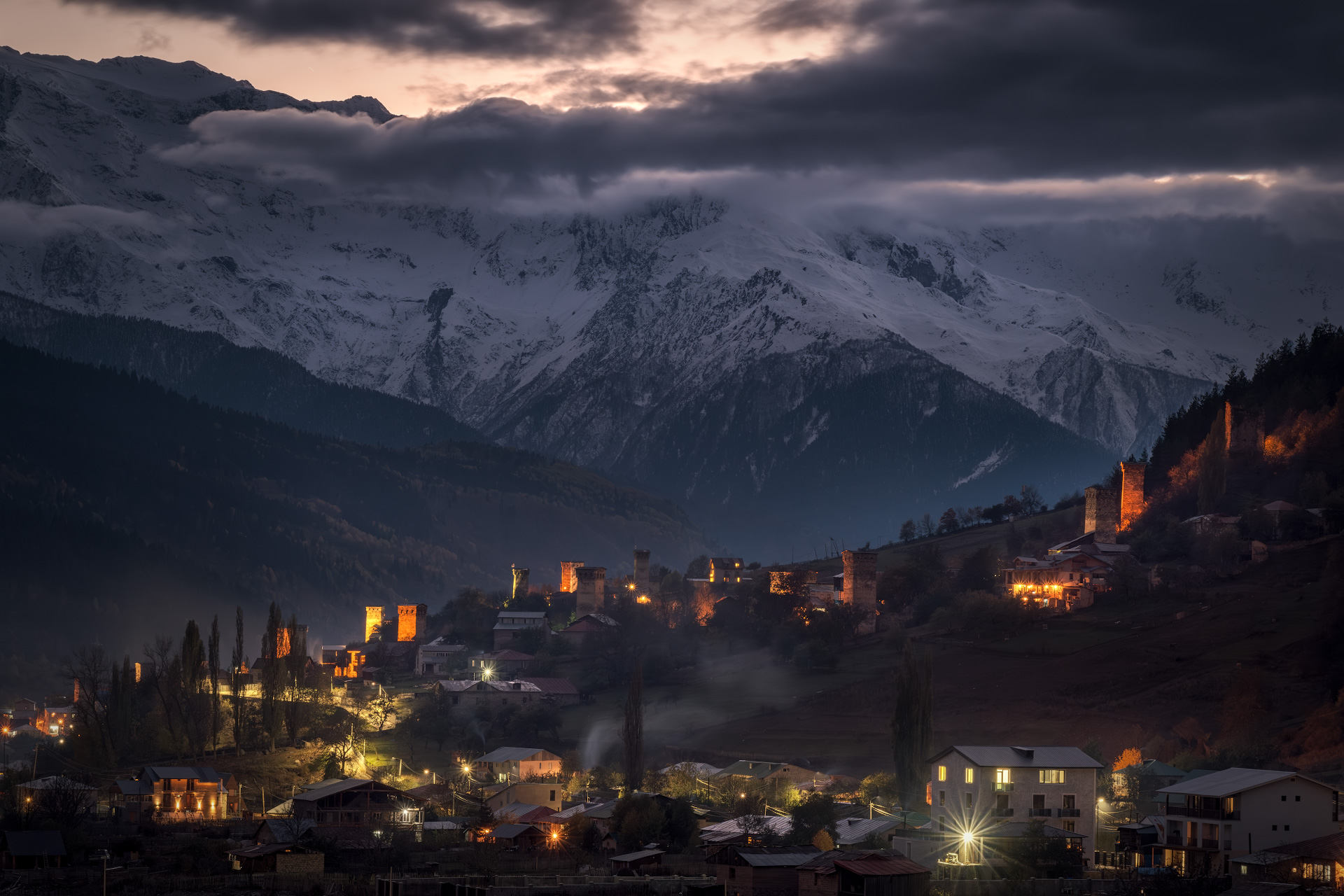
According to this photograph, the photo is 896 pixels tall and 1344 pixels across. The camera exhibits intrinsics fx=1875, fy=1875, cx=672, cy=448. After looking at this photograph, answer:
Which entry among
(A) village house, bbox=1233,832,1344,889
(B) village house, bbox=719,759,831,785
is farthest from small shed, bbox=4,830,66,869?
(A) village house, bbox=1233,832,1344,889

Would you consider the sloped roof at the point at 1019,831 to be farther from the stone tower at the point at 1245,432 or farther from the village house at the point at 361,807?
the stone tower at the point at 1245,432

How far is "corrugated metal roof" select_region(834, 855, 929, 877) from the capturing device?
85250 millimetres

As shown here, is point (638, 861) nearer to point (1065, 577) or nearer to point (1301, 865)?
point (1301, 865)

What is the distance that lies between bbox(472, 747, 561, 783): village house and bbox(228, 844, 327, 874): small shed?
35322 millimetres

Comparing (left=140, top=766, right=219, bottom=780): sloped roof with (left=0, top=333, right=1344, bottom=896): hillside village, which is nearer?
(left=0, top=333, right=1344, bottom=896): hillside village

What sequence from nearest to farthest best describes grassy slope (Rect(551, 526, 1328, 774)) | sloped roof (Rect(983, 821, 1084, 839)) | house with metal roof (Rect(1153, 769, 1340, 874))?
house with metal roof (Rect(1153, 769, 1340, 874)) < sloped roof (Rect(983, 821, 1084, 839)) < grassy slope (Rect(551, 526, 1328, 774))

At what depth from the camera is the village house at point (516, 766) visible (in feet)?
444

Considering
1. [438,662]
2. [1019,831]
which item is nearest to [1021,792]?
[1019,831]

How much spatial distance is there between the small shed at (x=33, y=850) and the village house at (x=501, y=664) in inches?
3258

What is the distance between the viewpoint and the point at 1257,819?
9044cm

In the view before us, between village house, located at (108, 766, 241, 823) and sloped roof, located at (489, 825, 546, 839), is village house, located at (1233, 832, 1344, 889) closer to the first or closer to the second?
sloped roof, located at (489, 825, 546, 839)

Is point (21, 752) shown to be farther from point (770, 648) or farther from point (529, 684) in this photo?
point (770, 648)

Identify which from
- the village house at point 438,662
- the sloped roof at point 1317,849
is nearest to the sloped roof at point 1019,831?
the sloped roof at point 1317,849

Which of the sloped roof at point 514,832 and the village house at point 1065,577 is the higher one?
the village house at point 1065,577
